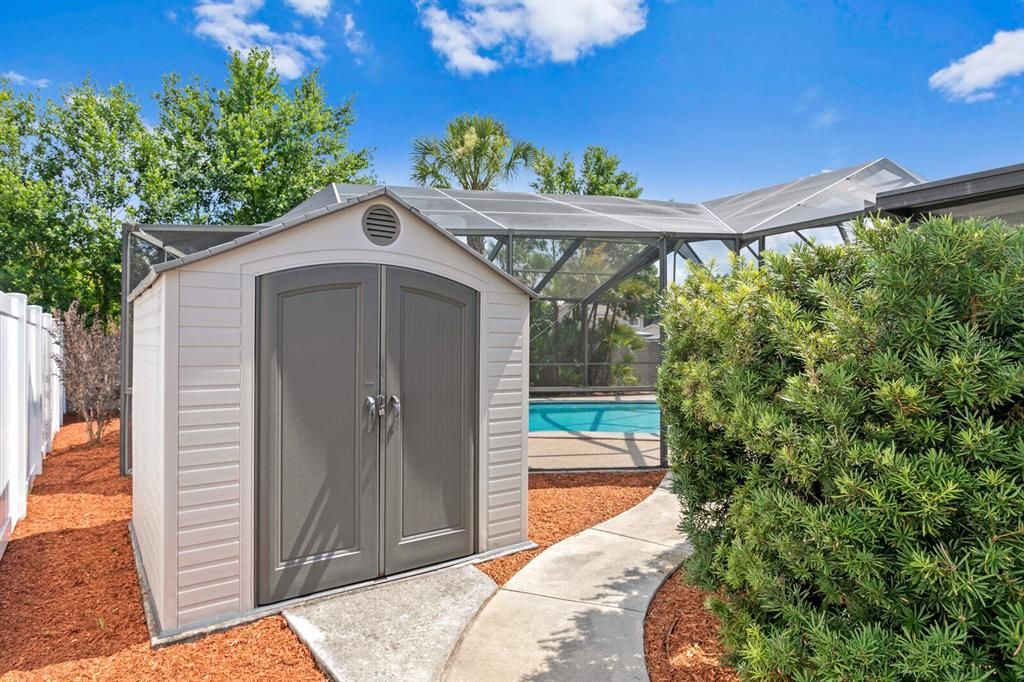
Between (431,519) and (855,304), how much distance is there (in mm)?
3132

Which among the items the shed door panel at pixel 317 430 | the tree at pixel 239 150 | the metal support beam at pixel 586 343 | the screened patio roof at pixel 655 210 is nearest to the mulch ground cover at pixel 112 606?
the shed door panel at pixel 317 430

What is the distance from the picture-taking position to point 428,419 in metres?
4.00

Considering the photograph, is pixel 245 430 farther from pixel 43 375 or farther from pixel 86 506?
pixel 43 375

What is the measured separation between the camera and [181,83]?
16.8 metres

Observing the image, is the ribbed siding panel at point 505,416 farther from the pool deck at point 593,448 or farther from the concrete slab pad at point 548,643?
the pool deck at point 593,448

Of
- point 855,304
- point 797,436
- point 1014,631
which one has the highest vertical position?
point 855,304

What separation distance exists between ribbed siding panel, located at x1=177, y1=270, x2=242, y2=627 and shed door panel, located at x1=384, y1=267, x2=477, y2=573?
0.93 meters

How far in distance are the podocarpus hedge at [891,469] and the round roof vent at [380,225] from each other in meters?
2.50

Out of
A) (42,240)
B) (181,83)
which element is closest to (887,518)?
(42,240)

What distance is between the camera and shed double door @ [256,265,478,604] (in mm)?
3434

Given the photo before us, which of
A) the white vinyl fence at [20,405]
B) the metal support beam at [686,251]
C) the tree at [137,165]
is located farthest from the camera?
the tree at [137,165]

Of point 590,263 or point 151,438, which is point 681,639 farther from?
point 590,263

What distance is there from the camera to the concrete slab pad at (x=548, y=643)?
276 centimetres

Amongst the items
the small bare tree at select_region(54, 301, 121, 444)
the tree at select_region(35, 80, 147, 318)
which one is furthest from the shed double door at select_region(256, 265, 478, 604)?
the tree at select_region(35, 80, 147, 318)
